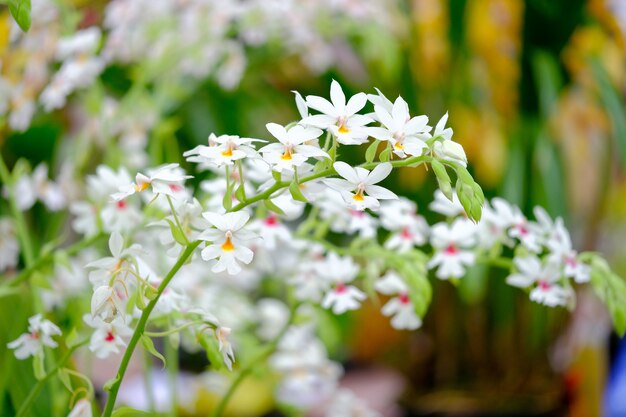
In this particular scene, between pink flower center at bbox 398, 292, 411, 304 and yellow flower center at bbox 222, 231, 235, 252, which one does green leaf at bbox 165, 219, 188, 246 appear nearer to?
yellow flower center at bbox 222, 231, 235, 252

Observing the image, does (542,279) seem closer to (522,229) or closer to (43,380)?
(522,229)

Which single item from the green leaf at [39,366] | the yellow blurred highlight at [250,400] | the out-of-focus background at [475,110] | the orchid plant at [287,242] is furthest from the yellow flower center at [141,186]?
the yellow blurred highlight at [250,400]

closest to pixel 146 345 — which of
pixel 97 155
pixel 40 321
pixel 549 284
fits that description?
pixel 40 321

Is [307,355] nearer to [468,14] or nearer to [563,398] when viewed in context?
[563,398]

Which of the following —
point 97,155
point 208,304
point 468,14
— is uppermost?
point 468,14

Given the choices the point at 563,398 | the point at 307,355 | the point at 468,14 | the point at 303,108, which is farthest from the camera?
the point at 468,14

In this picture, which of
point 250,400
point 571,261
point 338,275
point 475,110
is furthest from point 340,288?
point 475,110

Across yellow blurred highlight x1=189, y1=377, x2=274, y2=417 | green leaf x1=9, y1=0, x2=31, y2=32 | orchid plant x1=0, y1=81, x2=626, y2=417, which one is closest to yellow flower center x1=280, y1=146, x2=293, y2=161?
orchid plant x1=0, y1=81, x2=626, y2=417
